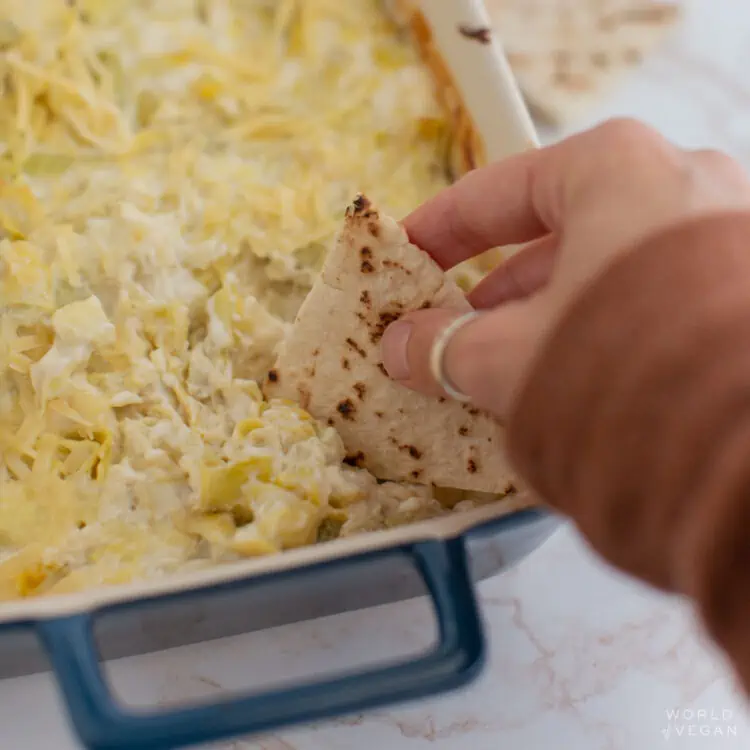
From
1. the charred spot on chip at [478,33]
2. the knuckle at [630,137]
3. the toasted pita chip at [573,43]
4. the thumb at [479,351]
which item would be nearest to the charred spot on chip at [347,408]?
the thumb at [479,351]

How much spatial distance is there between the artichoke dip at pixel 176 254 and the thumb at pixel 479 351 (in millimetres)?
155

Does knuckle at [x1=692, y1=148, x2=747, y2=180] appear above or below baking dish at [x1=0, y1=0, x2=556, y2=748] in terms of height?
above

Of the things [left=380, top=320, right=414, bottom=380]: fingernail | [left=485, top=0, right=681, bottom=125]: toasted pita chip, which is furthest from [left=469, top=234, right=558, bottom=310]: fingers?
[left=485, top=0, right=681, bottom=125]: toasted pita chip

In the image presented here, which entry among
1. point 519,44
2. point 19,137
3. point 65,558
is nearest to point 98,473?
point 65,558

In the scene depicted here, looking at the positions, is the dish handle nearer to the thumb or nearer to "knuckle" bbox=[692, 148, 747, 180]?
the thumb

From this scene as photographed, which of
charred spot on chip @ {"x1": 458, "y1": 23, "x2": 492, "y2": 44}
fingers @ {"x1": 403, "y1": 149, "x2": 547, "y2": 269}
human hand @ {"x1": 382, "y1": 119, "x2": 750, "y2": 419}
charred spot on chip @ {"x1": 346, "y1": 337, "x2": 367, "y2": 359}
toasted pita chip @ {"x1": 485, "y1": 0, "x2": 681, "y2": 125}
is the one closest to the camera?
human hand @ {"x1": 382, "y1": 119, "x2": 750, "y2": 419}

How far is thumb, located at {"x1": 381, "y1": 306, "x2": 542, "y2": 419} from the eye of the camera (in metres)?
0.58

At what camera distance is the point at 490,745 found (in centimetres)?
85

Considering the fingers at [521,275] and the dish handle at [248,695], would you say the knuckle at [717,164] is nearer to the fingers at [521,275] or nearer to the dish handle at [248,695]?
the fingers at [521,275]

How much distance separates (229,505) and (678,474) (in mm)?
474

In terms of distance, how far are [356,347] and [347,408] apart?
0.06 metres

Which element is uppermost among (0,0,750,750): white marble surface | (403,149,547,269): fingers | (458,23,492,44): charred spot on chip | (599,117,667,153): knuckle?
(458,23,492,44): charred spot on chip

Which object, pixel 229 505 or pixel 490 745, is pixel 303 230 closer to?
pixel 229 505

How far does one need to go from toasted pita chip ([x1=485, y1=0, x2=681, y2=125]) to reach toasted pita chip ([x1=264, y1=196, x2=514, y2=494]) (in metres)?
0.57
